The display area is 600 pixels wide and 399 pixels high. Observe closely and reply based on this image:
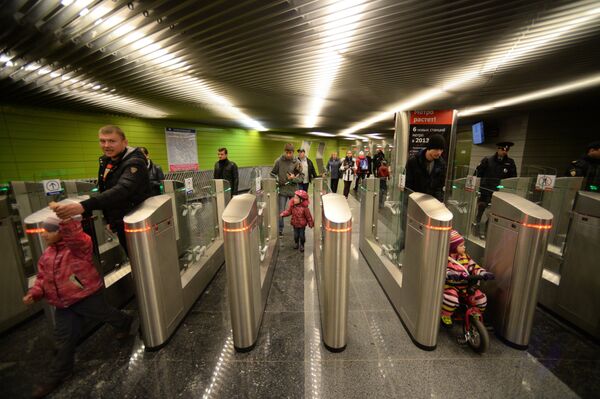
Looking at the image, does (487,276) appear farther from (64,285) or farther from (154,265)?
(64,285)

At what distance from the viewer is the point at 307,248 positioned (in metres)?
4.43

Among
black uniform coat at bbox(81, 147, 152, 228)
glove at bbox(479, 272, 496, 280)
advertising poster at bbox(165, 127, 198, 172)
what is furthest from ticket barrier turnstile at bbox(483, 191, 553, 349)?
advertising poster at bbox(165, 127, 198, 172)

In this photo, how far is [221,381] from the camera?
181 centimetres

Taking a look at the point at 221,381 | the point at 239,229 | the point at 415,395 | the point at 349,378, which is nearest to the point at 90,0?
the point at 239,229

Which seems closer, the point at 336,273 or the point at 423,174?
the point at 336,273

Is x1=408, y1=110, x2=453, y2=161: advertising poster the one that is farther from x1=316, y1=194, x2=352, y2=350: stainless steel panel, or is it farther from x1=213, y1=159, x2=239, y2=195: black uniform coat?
x1=316, y1=194, x2=352, y2=350: stainless steel panel

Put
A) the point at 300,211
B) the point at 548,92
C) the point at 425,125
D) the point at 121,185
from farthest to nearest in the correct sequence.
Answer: the point at 425,125, the point at 548,92, the point at 300,211, the point at 121,185

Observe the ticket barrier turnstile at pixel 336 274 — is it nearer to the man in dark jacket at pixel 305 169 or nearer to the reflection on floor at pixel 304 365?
the reflection on floor at pixel 304 365

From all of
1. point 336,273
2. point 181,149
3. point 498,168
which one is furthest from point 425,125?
point 181,149

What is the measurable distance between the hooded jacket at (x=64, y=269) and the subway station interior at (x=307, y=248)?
18mm

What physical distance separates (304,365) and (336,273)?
0.76m

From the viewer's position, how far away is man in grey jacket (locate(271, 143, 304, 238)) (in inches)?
190

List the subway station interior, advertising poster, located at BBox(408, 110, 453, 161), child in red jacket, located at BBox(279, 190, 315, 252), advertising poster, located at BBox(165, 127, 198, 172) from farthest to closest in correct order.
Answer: advertising poster, located at BBox(165, 127, 198, 172) → advertising poster, located at BBox(408, 110, 453, 161) → child in red jacket, located at BBox(279, 190, 315, 252) → the subway station interior

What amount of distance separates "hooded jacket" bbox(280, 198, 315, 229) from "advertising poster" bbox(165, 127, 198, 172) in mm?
6107
